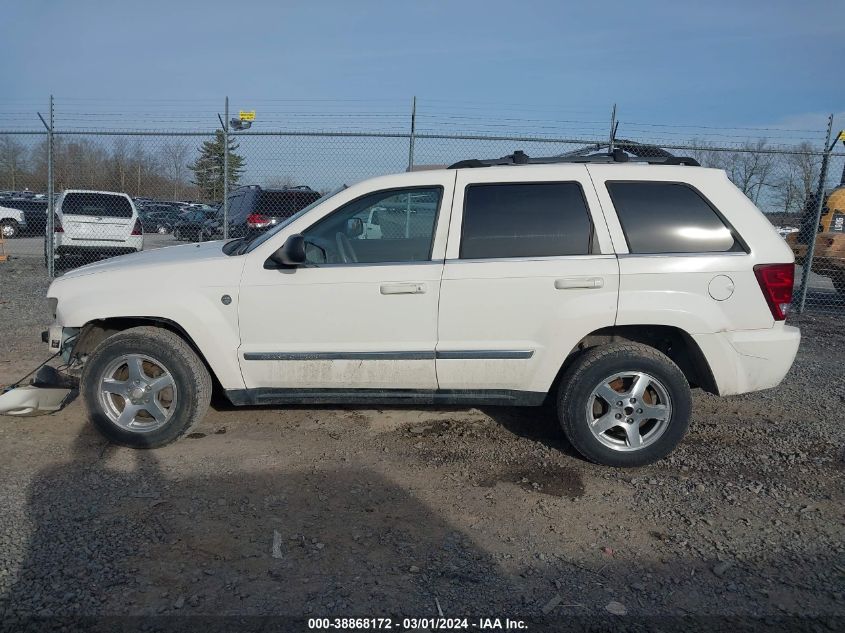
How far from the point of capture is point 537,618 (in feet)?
8.45

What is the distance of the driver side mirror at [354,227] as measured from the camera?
422 cm

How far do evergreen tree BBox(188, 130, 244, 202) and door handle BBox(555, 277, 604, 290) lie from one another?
6.58 metres

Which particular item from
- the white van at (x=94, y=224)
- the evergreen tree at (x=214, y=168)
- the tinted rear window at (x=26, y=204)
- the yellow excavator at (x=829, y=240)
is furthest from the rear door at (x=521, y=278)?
the tinted rear window at (x=26, y=204)

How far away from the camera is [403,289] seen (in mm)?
3920

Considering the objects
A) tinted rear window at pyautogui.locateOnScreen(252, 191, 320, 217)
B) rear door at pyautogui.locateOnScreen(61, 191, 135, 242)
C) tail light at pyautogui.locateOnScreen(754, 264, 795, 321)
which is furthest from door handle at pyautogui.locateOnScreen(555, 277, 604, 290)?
rear door at pyautogui.locateOnScreen(61, 191, 135, 242)

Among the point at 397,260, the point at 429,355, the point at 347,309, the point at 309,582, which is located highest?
the point at 397,260

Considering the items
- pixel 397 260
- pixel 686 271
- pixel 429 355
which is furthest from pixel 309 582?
pixel 686 271

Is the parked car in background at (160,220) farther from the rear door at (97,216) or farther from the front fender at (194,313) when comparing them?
the front fender at (194,313)

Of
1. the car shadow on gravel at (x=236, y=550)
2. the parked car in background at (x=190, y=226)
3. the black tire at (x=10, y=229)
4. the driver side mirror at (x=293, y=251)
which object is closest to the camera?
the car shadow on gravel at (x=236, y=550)

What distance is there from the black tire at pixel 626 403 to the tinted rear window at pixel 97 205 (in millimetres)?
11446

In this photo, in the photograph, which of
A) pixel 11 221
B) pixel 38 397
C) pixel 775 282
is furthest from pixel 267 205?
pixel 11 221

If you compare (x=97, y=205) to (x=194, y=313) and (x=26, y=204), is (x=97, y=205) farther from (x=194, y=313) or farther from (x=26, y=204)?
(x=26, y=204)

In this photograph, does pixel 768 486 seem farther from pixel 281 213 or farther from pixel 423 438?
pixel 281 213

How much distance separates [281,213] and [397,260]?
7778mm
